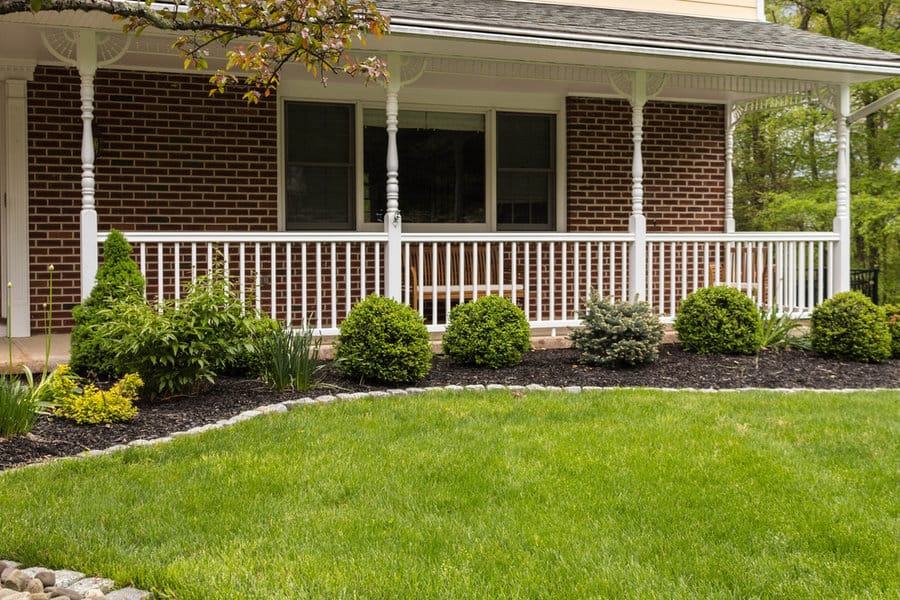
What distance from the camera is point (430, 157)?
34.0 ft

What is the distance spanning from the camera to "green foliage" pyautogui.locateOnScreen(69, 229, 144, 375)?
6633mm

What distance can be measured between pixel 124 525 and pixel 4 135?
261 inches

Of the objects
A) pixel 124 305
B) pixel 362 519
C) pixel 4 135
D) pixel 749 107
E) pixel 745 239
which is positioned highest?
pixel 749 107

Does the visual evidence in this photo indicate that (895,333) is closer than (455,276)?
Yes

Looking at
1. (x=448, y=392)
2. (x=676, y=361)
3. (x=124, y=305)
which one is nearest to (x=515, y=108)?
(x=676, y=361)

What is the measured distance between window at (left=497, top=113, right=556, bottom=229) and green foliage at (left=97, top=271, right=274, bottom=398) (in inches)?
190

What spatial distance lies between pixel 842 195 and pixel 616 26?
3.13 m

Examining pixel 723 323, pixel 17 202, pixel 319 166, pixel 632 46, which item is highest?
pixel 632 46

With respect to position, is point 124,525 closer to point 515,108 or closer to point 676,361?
point 676,361

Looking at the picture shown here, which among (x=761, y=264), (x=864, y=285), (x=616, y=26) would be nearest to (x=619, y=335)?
(x=761, y=264)

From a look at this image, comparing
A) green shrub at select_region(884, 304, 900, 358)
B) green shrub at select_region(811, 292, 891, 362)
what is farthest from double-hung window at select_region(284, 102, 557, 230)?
green shrub at select_region(884, 304, 900, 358)

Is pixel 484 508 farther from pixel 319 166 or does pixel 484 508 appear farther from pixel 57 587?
pixel 319 166

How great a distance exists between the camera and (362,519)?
12.3 feet

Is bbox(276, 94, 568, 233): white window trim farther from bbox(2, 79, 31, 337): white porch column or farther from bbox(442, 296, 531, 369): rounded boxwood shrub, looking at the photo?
bbox(442, 296, 531, 369): rounded boxwood shrub
